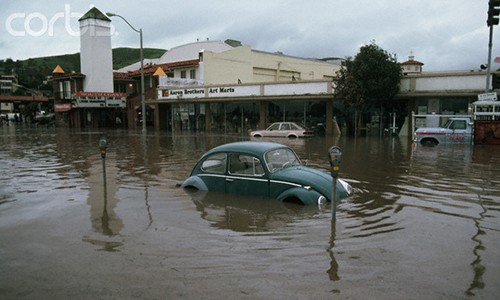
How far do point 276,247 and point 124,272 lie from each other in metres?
2.02

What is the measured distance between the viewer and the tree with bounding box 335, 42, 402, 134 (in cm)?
2584

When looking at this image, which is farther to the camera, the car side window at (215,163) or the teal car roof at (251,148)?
the car side window at (215,163)

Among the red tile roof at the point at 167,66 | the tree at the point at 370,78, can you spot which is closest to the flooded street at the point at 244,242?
the tree at the point at 370,78

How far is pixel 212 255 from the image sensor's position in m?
5.48

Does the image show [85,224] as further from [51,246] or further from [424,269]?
[424,269]

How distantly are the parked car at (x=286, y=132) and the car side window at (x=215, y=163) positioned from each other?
18.5 m

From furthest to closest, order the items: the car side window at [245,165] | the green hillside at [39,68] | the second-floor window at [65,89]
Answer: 1. the green hillside at [39,68]
2. the second-floor window at [65,89]
3. the car side window at [245,165]

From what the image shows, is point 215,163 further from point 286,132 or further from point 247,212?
point 286,132

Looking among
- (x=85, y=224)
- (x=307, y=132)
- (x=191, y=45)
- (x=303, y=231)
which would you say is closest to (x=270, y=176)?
(x=303, y=231)

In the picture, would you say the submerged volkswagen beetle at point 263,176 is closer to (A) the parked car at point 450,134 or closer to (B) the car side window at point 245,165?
(B) the car side window at point 245,165

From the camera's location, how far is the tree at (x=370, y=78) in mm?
25844

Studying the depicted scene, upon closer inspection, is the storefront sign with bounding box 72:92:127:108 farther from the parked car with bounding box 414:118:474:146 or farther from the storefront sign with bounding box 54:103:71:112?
the parked car with bounding box 414:118:474:146

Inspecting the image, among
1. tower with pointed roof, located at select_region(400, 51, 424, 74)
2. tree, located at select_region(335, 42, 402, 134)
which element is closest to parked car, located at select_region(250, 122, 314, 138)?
tree, located at select_region(335, 42, 402, 134)

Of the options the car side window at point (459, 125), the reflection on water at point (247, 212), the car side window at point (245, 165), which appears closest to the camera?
the reflection on water at point (247, 212)
